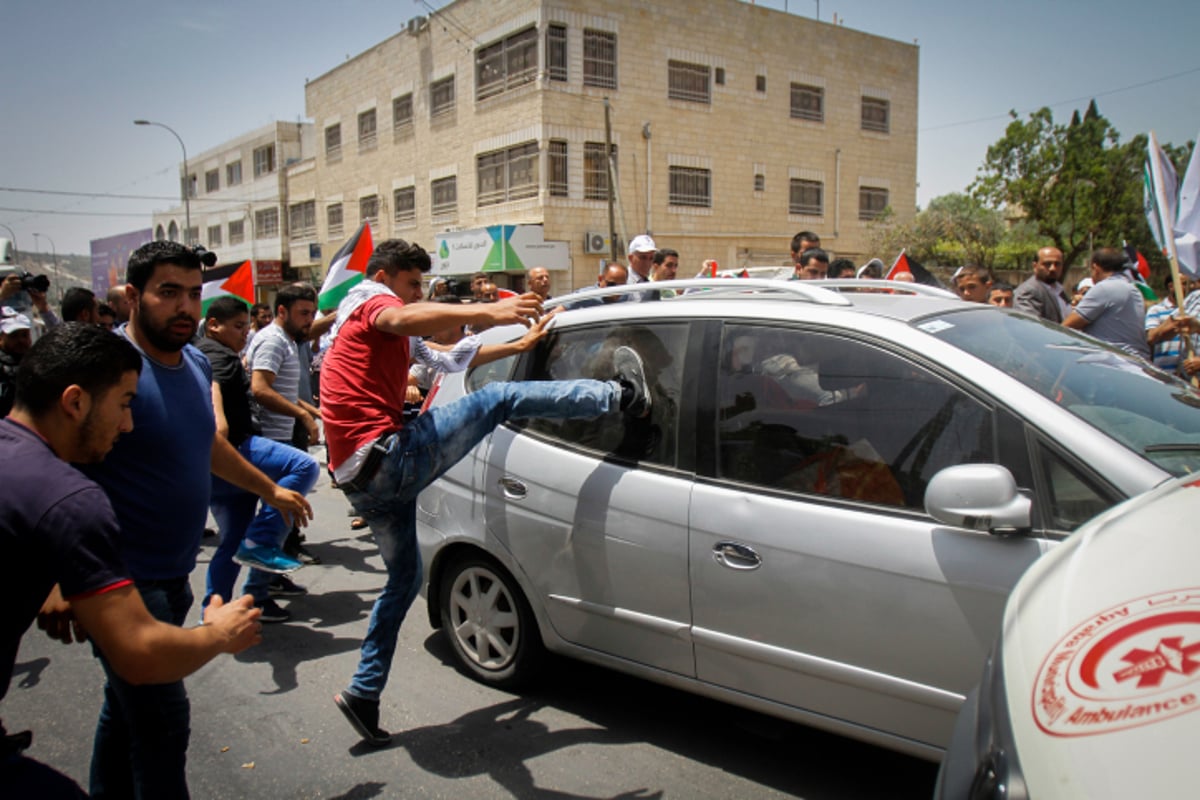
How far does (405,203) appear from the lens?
30.6 metres

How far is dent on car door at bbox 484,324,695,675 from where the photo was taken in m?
2.88

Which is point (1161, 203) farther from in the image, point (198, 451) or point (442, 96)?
point (442, 96)

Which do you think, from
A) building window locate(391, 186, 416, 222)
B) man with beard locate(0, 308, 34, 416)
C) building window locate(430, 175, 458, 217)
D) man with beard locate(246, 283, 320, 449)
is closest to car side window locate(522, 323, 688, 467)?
man with beard locate(246, 283, 320, 449)

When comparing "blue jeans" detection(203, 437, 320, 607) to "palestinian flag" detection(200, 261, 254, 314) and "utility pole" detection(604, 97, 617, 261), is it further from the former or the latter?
"utility pole" detection(604, 97, 617, 261)

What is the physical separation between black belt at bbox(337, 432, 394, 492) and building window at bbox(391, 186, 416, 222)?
28457mm

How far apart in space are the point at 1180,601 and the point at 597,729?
239 cm

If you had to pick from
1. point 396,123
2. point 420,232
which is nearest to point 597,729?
point 420,232

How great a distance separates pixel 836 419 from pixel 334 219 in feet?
118

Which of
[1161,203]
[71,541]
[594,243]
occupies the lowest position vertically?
[71,541]

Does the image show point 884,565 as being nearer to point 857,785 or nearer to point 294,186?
point 857,785

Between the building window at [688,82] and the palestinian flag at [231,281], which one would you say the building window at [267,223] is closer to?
the building window at [688,82]

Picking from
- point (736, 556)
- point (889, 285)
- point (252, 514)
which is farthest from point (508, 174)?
point (736, 556)

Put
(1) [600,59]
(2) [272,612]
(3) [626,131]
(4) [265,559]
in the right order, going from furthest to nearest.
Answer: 1. (3) [626,131]
2. (1) [600,59]
3. (2) [272,612]
4. (4) [265,559]

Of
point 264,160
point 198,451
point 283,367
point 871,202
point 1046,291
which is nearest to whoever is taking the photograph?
point 198,451
